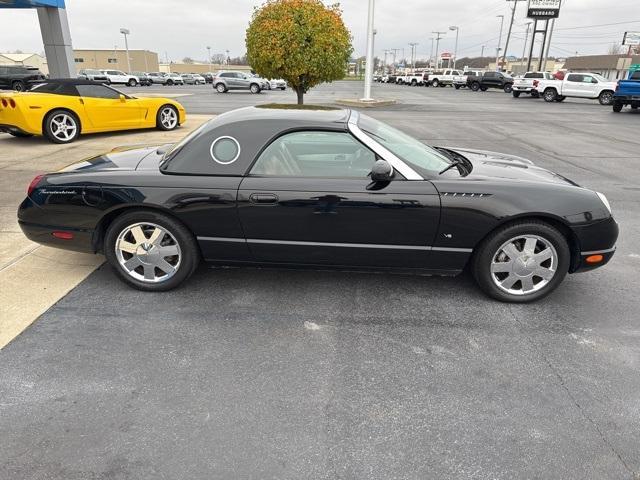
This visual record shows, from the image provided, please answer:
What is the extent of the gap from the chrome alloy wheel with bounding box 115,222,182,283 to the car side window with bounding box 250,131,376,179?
0.88 metres

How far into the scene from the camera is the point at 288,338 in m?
3.10

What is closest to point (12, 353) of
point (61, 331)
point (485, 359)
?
point (61, 331)

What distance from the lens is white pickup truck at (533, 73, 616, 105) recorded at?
27266mm

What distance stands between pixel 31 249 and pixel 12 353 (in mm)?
1897

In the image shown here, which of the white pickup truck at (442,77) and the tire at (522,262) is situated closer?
the tire at (522,262)

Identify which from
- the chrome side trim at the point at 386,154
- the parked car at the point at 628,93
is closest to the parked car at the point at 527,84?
the parked car at the point at 628,93

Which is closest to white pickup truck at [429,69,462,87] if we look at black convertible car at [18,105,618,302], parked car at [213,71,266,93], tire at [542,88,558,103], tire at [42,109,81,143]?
tire at [542,88,558,103]

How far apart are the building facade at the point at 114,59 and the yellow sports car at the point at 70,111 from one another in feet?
306

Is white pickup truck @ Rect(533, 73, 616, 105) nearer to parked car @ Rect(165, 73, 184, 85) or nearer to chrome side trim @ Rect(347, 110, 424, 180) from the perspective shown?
chrome side trim @ Rect(347, 110, 424, 180)

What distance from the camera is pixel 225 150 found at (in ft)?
11.4

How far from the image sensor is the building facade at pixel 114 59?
93.5m

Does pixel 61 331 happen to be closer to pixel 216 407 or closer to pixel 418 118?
pixel 216 407

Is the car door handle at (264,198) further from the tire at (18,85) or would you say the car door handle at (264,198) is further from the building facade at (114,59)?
the building facade at (114,59)

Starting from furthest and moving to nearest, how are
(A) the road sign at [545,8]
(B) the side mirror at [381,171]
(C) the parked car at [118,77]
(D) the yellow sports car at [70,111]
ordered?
(A) the road sign at [545,8] < (C) the parked car at [118,77] < (D) the yellow sports car at [70,111] < (B) the side mirror at [381,171]
